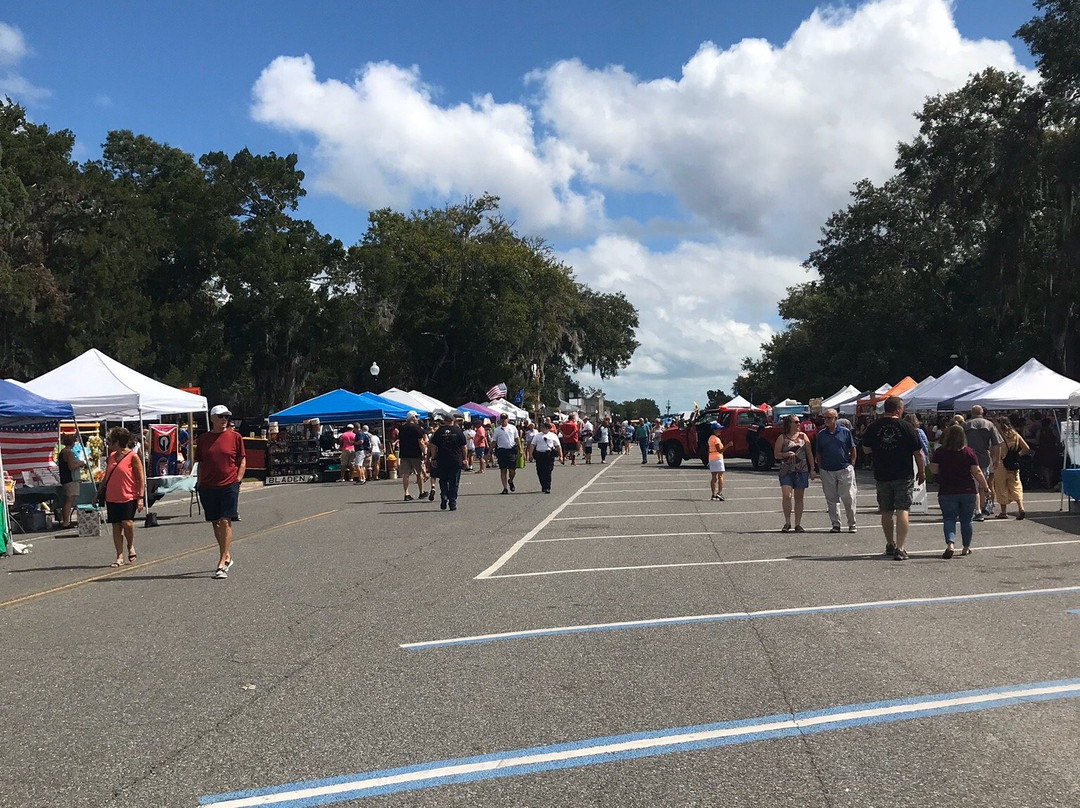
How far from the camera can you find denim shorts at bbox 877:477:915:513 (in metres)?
11.8

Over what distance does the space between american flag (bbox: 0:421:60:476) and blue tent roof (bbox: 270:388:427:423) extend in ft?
43.8

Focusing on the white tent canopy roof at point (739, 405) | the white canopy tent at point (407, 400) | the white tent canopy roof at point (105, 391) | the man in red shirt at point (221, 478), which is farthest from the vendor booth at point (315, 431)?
the man in red shirt at point (221, 478)

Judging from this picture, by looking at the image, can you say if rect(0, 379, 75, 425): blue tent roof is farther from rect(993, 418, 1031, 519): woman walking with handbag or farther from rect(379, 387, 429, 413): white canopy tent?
rect(379, 387, 429, 413): white canopy tent

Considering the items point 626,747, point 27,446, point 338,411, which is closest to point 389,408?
point 338,411

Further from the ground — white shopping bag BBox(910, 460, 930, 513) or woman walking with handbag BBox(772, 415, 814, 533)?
woman walking with handbag BBox(772, 415, 814, 533)

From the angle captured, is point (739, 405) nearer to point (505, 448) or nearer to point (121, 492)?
point (505, 448)

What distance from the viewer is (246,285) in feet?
181

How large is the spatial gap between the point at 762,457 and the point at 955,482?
23.2m

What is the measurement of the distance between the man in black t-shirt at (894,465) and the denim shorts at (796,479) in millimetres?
2873

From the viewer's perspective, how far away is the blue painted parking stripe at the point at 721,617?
794cm

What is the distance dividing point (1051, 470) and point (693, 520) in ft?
32.8

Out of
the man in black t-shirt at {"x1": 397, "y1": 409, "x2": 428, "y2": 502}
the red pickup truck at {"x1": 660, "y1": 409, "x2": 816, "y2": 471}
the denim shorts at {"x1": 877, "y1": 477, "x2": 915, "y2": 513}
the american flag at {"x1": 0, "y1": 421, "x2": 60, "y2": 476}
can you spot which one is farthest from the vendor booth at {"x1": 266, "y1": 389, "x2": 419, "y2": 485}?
the denim shorts at {"x1": 877, "y1": 477, "x2": 915, "y2": 513}

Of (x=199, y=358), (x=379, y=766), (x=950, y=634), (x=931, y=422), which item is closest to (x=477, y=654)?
(x=379, y=766)

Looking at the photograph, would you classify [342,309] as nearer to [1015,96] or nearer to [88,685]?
[1015,96]
